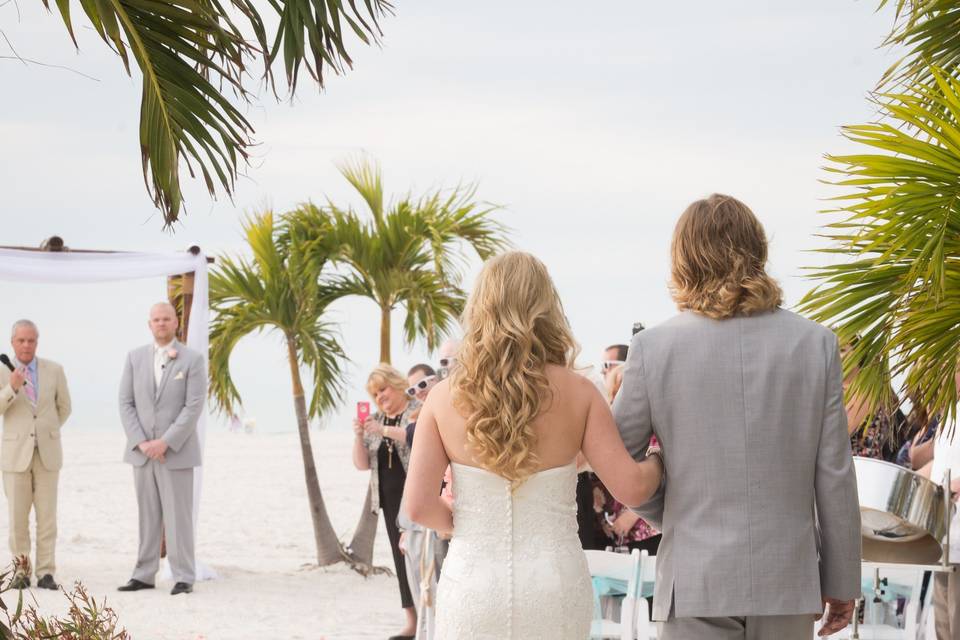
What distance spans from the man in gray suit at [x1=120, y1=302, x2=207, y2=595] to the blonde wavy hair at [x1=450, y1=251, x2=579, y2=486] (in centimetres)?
754

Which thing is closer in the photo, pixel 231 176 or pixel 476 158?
pixel 231 176

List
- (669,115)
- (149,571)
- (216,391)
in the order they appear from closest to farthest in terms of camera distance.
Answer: (149,571) < (216,391) < (669,115)

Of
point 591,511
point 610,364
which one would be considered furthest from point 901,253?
point 610,364

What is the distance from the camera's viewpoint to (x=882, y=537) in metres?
4.62

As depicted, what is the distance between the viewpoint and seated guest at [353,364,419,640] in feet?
28.0

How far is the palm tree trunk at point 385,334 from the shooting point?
13.6 metres

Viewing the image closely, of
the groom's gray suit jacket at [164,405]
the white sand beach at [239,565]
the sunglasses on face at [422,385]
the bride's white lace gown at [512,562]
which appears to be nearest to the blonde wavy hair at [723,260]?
the bride's white lace gown at [512,562]

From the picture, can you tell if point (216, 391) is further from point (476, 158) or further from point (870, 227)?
point (476, 158)

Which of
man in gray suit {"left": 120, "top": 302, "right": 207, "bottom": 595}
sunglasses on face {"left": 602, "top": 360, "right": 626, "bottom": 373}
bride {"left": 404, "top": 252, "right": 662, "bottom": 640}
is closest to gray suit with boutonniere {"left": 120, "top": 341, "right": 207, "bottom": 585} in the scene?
man in gray suit {"left": 120, "top": 302, "right": 207, "bottom": 595}

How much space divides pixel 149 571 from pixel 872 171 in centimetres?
806

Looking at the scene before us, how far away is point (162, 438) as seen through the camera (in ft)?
34.0

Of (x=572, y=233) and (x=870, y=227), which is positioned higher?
(x=572, y=233)

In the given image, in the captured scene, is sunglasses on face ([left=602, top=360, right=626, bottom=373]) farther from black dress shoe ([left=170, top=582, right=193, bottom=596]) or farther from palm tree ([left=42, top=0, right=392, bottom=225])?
black dress shoe ([left=170, top=582, right=193, bottom=596])

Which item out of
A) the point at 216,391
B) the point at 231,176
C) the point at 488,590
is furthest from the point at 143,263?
the point at 488,590
